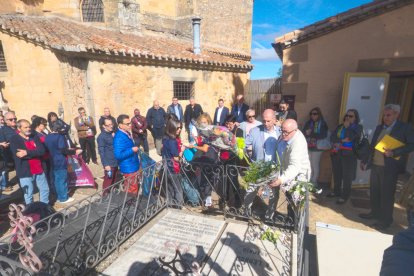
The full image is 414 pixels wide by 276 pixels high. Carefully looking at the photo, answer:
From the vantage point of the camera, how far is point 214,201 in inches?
192

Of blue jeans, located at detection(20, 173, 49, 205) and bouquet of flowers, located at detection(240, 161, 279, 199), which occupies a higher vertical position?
bouquet of flowers, located at detection(240, 161, 279, 199)

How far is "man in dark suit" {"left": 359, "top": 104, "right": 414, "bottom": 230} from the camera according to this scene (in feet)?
12.0

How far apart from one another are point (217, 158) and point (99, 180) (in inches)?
145

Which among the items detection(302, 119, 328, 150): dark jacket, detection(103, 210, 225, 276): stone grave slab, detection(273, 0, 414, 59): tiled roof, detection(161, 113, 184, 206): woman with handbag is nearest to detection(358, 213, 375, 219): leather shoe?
detection(302, 119, 328, 150): dark jacket

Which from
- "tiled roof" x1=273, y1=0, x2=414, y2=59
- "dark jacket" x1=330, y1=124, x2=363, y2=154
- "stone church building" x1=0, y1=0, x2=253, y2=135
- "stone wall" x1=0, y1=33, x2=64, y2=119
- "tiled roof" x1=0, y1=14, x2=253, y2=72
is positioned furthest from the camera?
"stone wall" x1=0, y1=33, x2=64, y2=119

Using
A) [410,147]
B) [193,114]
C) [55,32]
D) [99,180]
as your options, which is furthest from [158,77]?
[410,147]

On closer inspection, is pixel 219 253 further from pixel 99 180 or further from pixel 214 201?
pixel 99 180

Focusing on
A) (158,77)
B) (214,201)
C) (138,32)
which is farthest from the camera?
(138,32)

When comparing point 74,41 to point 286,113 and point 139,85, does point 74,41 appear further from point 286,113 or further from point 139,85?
point 286,113

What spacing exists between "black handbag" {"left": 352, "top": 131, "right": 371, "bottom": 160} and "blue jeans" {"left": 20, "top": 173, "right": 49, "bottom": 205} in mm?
6004

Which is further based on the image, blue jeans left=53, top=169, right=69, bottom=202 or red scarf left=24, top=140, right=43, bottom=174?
blue jeans left=53, top=169, right=69, bottom=202

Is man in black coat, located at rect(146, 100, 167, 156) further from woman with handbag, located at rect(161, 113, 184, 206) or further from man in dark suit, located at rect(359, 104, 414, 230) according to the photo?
man in dark suit, located at rect(359, 104, 414, 230)

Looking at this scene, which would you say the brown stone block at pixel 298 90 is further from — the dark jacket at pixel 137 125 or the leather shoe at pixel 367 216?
the dark jacket at pixel 137 125

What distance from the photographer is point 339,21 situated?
491cm
